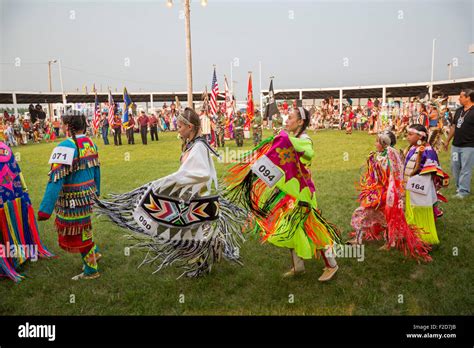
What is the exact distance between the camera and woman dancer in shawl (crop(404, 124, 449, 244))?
432 centimetres

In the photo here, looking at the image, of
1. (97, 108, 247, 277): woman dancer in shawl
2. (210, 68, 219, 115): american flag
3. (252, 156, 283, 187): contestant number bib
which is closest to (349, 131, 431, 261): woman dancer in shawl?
(252, 156, 283, 187): contestant number bib

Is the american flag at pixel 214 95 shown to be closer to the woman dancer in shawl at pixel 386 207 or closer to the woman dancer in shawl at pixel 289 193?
the woman dancer in shawl at pixel 386 207

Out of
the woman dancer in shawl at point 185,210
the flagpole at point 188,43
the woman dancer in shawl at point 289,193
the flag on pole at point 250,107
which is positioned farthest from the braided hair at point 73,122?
the flag on pole at point 250,107

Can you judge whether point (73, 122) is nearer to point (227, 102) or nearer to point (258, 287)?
point (258, 287)

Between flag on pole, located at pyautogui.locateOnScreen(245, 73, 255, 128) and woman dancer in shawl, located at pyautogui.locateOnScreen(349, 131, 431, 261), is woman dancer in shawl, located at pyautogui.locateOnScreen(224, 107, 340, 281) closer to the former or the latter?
woman dancer in shawl, located at pyautogui.locateOnScreen(349, 131, 431, 261)

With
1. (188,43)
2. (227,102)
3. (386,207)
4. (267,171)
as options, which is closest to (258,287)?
(267,171)

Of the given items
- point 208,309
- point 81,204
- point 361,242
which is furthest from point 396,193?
point 81,204

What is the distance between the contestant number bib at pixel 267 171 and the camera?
3328 millimetres

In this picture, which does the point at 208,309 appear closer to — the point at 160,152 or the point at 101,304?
the point at 101,304

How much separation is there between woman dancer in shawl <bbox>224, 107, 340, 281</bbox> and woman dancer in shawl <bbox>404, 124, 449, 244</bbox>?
1.40 m

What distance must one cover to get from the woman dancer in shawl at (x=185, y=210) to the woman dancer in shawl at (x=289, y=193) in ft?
1.25

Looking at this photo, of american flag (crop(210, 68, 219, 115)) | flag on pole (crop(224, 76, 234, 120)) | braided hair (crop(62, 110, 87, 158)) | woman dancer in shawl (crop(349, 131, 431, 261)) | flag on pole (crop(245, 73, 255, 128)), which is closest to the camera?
braided hair (crop(62, 110, 87, 158))

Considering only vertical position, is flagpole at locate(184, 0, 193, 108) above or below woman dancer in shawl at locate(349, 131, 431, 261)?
above
